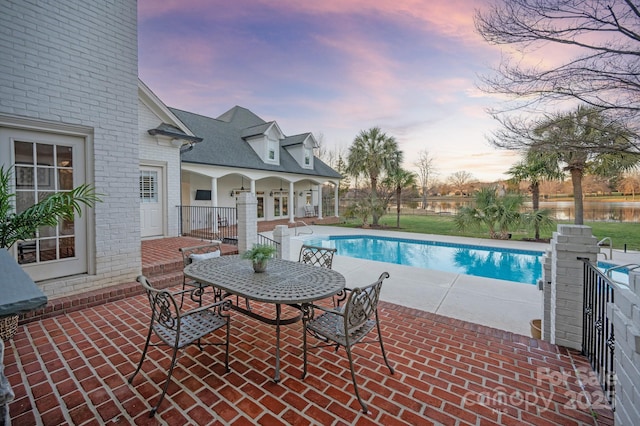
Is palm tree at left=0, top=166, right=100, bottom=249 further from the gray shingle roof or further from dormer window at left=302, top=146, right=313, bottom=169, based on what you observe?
dormer window at left=302, top=146, right=313, bottom=169

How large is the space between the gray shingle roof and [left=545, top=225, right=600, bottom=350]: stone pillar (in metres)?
12.5

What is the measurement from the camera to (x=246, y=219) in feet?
21.4

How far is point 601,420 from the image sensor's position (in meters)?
2.17

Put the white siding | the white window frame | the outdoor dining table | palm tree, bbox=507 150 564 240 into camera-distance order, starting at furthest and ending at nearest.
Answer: palm tree, bbox=507 150 564 240
the white siding
the white window frame
the outdoor dining table

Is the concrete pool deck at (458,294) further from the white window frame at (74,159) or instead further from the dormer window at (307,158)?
the dormer window at (307,158)

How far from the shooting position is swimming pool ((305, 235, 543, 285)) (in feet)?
29.7

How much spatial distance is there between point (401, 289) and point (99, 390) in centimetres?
512

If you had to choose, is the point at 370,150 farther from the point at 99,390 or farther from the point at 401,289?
the point at 99,390

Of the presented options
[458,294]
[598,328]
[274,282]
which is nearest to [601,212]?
[458,294]

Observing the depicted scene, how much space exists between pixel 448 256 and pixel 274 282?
984 cm

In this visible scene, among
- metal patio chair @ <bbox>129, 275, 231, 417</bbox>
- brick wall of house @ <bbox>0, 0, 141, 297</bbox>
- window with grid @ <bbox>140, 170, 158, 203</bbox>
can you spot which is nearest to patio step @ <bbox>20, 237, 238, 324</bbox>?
brick wall of house @ <bbox>0, 0, 141, 297</bbox>

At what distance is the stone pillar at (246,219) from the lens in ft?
21.4

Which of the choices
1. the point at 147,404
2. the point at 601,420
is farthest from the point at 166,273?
the point at 601,420

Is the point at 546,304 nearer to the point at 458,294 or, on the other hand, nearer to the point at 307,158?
the point at 458,294
